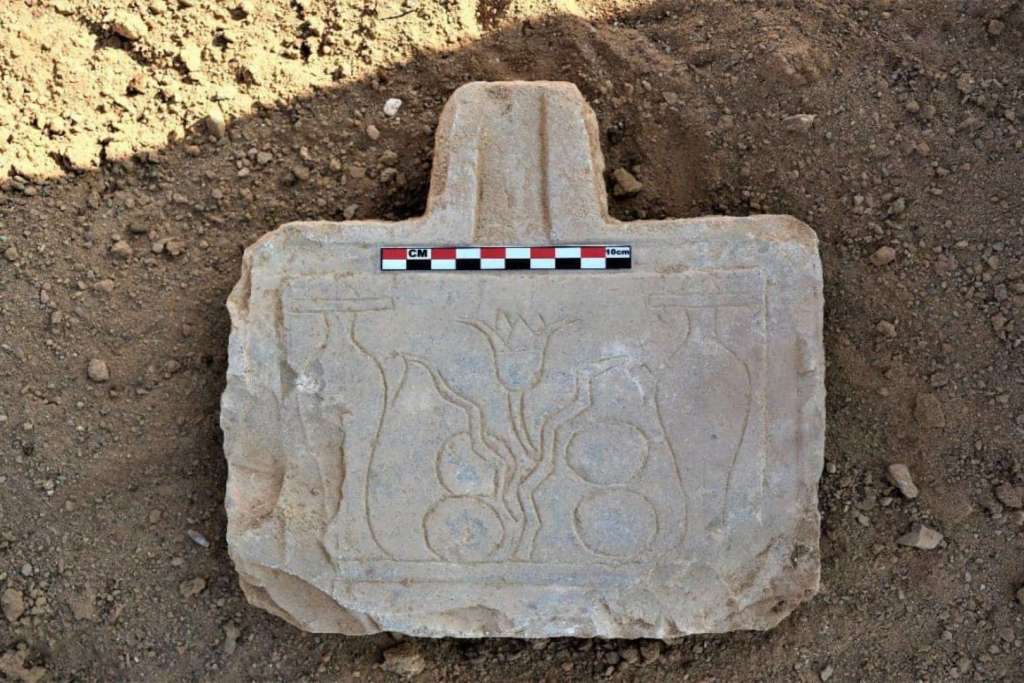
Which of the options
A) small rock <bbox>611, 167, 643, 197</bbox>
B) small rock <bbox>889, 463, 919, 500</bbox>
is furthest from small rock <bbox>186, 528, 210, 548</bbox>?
small rock <bbox>889, 463, 919, 500</bbox>

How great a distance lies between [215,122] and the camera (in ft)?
11.4

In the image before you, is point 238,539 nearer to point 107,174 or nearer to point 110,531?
point 110,531

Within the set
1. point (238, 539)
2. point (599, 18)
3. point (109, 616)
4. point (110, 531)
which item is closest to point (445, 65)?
point (599, 18)

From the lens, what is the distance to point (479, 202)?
303 centimetres

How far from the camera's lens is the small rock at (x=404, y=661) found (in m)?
3.27

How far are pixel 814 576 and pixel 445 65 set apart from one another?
2.35m

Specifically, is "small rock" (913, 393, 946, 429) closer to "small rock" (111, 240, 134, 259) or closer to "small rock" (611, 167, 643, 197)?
"small rock" (611, 167, 643, 197)

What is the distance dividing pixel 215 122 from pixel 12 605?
6.38ft

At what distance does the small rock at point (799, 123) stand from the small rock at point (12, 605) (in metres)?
3.37

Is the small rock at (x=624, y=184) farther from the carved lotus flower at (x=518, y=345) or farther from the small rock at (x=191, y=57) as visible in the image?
the small rock at (x=191, y=57)

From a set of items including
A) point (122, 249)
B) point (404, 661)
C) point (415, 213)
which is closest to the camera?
point (404, 661)

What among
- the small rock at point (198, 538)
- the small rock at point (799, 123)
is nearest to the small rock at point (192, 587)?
the small rock at point (198, 538)

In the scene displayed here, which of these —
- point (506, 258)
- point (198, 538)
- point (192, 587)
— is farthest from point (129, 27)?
point (192, 587)

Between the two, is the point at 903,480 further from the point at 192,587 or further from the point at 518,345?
the point at 192,587
